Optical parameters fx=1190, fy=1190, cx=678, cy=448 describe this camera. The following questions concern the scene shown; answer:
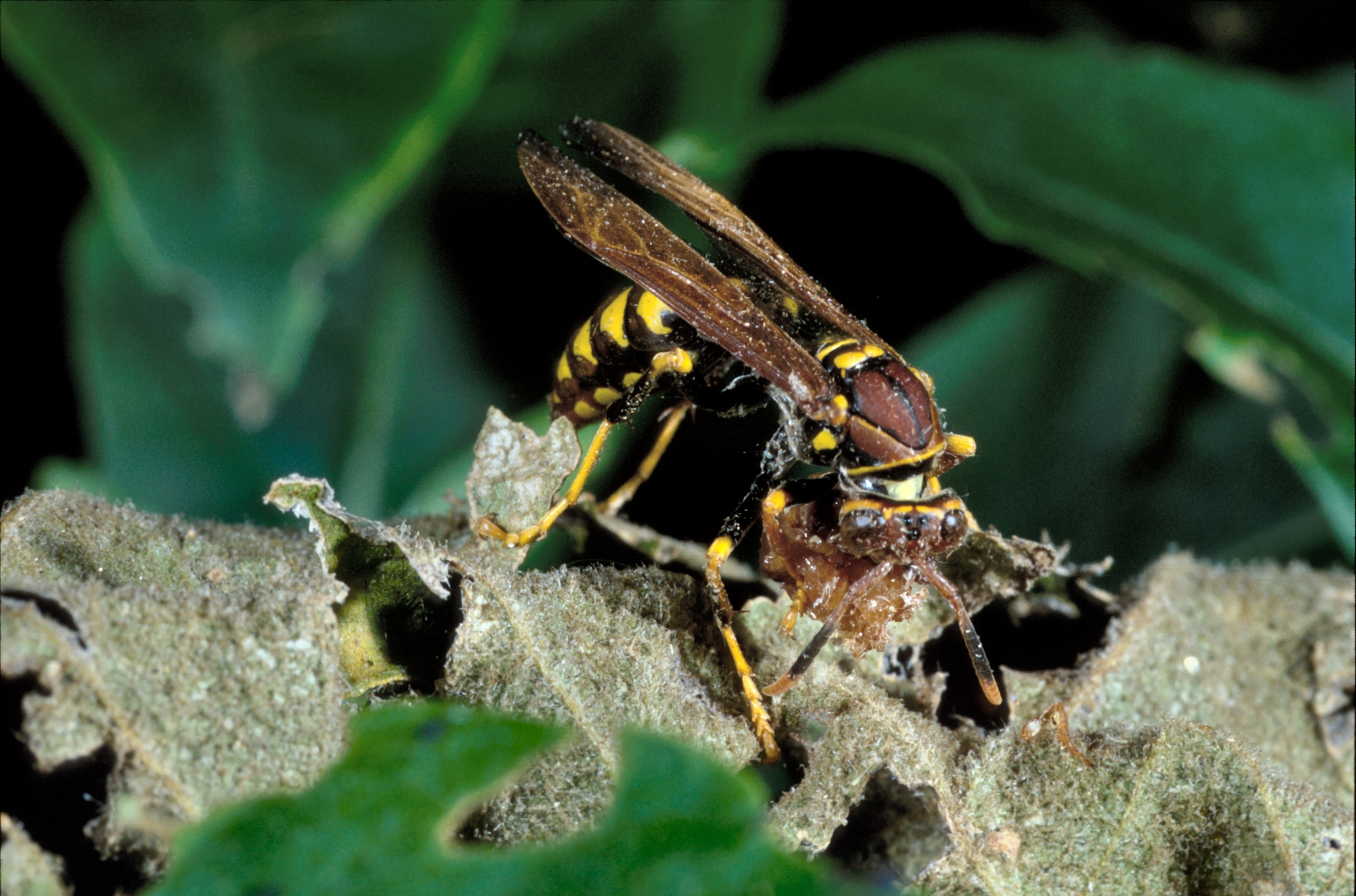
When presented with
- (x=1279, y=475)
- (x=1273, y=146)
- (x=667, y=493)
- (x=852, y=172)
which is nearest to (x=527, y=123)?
(x=852, y=172)

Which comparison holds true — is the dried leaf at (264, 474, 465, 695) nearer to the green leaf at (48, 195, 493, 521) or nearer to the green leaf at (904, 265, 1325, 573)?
the green leaf at (48, 195, 493, 521)

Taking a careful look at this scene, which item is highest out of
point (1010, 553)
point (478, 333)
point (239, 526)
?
point (239, 526)

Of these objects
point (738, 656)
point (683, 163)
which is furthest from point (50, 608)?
point (683, 163)

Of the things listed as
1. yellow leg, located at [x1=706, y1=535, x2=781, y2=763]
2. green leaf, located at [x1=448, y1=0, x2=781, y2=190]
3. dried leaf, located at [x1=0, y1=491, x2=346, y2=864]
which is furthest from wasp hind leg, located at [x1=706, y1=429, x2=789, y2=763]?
green leaf, located at [x1=448, y1=0, x2=781, y2=190]

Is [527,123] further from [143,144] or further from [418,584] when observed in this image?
[418,584]

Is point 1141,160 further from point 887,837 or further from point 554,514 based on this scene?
point 887,837

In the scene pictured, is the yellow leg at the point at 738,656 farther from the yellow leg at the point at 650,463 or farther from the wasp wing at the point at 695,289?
Answer: the wasp wing at the point at 695,289
